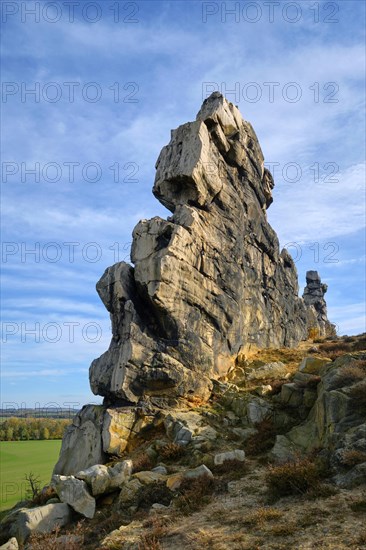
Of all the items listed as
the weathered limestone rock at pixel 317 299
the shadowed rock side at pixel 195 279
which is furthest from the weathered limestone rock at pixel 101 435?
the weathered limestone rock at pixel 317 299

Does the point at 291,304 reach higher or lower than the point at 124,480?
higher

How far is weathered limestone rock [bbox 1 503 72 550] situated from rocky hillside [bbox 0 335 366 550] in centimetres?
4

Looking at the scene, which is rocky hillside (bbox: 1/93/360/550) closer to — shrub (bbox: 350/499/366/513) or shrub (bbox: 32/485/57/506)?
shrub (bbox: 32/485/57/506)

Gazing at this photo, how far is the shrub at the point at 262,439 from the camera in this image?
2273 cm

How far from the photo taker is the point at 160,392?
2916cm

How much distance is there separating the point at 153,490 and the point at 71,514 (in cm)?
407

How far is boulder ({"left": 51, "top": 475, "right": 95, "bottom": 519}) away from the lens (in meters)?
18.8

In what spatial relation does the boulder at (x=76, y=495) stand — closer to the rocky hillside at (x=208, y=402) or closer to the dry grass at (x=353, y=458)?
the rocky hillside at (x=208, y=402)

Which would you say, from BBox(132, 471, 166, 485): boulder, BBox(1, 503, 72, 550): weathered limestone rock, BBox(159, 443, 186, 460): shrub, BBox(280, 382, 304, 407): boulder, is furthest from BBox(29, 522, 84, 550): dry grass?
BBox(280, 382, 304, 407): boulder

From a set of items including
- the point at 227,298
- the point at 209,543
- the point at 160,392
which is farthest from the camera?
the point at 227,298

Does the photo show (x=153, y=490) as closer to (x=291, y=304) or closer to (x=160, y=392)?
(x=160, y=392)

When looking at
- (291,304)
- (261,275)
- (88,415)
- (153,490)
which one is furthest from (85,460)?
(291,304)

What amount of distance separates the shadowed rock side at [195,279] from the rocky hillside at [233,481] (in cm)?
351

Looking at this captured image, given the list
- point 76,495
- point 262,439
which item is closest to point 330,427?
point 262,439
